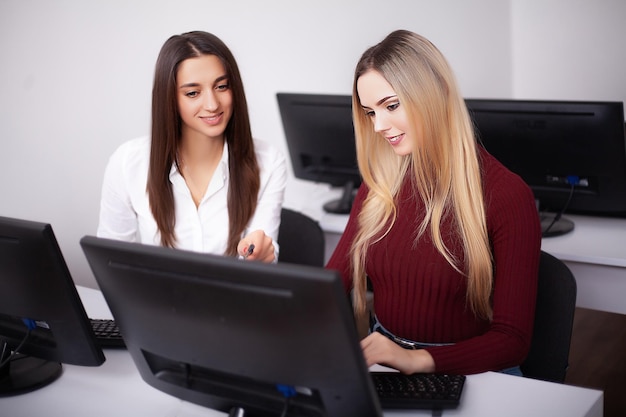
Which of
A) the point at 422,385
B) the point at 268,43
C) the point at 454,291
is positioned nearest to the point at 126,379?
the point at 422,385

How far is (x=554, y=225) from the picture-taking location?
2553 millimetres

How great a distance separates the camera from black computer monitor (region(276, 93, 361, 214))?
271 cm

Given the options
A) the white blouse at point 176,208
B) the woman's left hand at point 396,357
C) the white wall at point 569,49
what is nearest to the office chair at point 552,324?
the woman's left hand at point 396,357

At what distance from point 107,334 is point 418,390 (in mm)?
765

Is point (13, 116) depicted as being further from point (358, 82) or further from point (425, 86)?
point (425, 86)

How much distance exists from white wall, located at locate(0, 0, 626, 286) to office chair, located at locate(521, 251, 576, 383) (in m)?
1.69

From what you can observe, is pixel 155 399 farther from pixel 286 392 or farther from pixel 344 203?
pixel 344 203

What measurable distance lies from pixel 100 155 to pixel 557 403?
1.93 metres

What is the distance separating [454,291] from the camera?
175cm

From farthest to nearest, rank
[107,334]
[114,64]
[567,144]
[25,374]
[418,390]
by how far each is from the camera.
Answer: [114,64]
[567,144]
[107,334]
[25,374]
[418,390]

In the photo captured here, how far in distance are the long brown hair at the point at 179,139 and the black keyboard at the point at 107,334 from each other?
40 cm

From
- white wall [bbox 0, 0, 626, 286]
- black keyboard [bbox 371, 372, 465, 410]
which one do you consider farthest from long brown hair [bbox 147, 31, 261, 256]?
black keyboard [bbox 371, 372, 465, 410]

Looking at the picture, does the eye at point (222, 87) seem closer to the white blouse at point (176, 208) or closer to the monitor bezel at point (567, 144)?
the white blouse at point (176, 208)

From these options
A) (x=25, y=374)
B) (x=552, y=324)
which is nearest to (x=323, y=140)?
(x=552, y=324)
